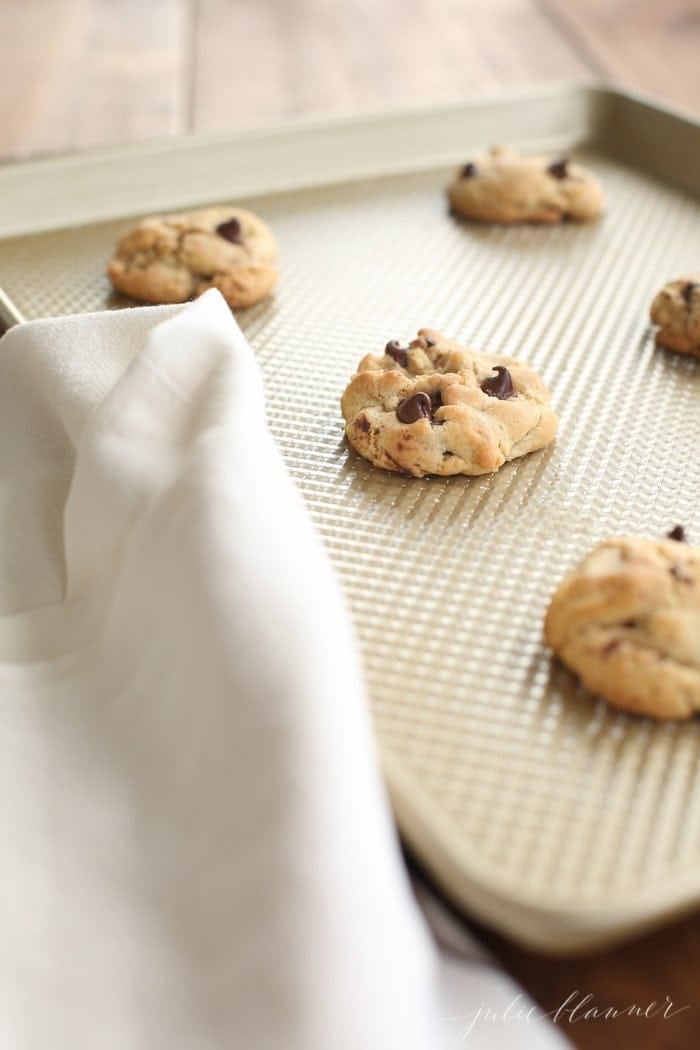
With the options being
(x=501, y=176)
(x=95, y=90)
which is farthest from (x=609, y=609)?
(x=95, y=90)

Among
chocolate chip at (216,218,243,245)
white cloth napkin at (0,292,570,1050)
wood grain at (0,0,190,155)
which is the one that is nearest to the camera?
white cloth napkin at (0,292,570,1050)

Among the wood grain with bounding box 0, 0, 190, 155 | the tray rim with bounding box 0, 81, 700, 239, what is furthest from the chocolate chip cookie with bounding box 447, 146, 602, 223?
the wood grain with bounding box 0, 0, 190, 155

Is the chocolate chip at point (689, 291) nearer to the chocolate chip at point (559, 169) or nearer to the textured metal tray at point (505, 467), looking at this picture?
the textured metal tray at point (505, 467)

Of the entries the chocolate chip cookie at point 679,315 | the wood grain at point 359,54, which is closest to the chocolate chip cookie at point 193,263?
the chocolate chip cookie at point 679,315

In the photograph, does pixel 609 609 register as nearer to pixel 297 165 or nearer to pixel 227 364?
pixel 227 364

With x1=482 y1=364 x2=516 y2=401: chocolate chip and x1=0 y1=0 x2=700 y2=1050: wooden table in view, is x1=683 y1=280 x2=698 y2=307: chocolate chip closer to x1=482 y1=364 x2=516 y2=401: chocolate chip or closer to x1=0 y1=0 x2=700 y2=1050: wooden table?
x1=482 y1=364 x2=516 y2=401: chocolate chip

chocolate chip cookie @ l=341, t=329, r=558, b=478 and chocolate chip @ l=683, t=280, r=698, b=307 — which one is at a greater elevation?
chocolate chip @ l=683, t=280, r=698, b=307
